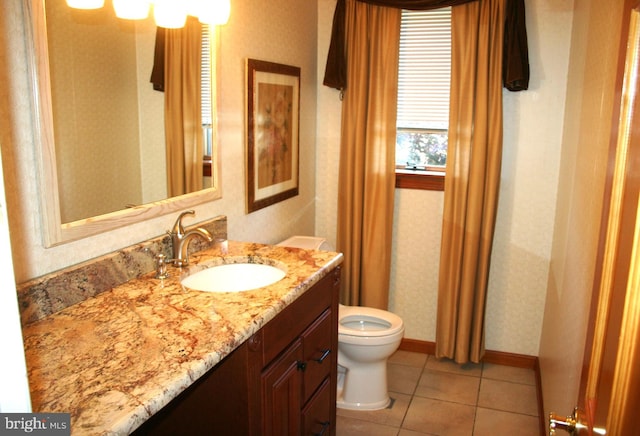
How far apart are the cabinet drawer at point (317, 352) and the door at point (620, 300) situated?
105cm

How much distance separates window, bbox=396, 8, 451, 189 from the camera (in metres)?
3.24

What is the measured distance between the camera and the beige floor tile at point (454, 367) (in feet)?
11.0

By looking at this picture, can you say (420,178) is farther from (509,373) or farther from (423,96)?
(509,373)

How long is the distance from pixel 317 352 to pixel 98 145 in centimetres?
109

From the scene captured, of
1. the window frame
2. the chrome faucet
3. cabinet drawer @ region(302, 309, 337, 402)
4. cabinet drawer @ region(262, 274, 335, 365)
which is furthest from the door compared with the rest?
the window frame

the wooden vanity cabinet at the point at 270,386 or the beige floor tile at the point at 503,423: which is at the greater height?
the wooden vanity cabinet at the point at 270,386

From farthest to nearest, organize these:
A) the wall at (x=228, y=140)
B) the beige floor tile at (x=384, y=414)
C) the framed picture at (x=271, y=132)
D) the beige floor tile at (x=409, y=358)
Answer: the beige floor tile at (x=409, y=358) < the beige floor tile at (x=384, y=414) < the framed picture at (x=271, y=132) < the wall at (x=228, y=140)

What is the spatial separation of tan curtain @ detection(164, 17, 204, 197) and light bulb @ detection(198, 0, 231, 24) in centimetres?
9

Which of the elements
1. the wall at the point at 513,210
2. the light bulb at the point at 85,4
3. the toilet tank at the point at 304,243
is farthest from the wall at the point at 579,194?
the light bulb at the point at 85,4

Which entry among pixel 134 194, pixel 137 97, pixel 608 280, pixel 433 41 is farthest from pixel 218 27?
pixel 608 280

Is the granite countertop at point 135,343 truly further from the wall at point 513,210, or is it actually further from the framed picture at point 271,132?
the wall at point 513,210

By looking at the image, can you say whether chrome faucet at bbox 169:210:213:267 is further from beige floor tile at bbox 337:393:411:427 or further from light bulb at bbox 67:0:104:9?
beige floor tile at bbox 337:393:411:427

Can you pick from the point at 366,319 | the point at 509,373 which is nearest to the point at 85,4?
the point at 366,319

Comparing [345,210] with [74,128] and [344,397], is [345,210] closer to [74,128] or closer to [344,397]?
Answer: [344,397]
